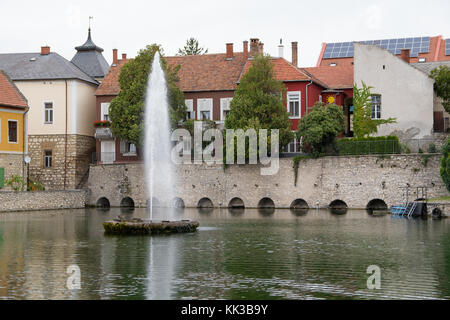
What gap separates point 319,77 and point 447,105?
13.3 m

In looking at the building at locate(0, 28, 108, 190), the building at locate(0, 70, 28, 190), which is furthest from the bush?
the building at locate(0, 70, 28, 190)

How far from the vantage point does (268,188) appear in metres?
51.8

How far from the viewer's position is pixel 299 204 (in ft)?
170

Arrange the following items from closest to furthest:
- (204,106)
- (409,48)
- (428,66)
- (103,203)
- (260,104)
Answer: (260,104)
(103,203)
(428,66)
(204,106)
(409,48)

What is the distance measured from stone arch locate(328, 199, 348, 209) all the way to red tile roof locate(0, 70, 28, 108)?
2422 centimetres

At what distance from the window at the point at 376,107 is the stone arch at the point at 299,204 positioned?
9415 millimetres

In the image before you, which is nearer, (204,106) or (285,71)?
(285,71)

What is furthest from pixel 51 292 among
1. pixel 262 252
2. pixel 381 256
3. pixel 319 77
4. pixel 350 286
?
pixel 319 77

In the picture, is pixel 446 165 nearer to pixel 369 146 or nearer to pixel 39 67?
pixel 369 146

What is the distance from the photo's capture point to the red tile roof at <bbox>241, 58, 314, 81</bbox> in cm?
5644

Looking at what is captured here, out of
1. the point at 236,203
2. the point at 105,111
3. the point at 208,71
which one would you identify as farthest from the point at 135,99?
the point at 236,203

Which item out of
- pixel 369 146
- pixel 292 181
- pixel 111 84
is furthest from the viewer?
pixel 111 84

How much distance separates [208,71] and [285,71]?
7.33 metres

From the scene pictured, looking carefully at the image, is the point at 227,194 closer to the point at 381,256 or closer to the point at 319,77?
the point at 319,77
